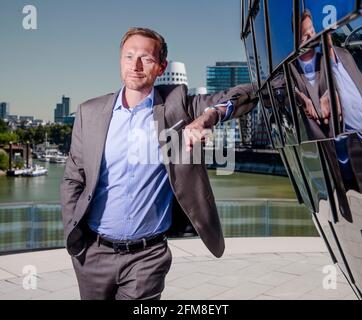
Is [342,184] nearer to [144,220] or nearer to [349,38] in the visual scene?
[349,38]

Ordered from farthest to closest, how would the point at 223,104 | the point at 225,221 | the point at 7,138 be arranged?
the point at 7,138, the point at 225,221, the point at 223,104

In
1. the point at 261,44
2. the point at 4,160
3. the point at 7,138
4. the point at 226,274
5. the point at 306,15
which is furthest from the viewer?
the point at 7,138

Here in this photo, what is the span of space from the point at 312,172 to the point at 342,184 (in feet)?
0.84

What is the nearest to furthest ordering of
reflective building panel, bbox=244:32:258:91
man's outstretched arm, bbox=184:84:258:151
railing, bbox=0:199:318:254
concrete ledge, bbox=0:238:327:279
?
man's outstretched arm, bbox=184:84:258:151, reflective building panel, bbox=244:32:258:91, concrete ledge, bbox=0:238:327:279, railing, bbox=0:199:318:254

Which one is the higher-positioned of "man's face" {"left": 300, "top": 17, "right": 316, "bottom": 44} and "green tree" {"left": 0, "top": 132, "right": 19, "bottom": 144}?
"man's face" {"left": 300, "top": 17, "right": 316, "bottom": 44}

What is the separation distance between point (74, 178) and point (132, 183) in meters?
0.38

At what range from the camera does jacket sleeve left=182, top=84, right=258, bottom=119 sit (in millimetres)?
2590

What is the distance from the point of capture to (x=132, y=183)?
2.60 m

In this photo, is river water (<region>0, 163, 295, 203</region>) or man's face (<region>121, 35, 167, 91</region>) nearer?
man's face (<region>121, 35, 167, 91</region>)

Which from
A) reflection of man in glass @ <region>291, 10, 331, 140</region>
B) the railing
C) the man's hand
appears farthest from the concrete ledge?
reflection of man in glass @ <region>291, 10, 331, 140</region>

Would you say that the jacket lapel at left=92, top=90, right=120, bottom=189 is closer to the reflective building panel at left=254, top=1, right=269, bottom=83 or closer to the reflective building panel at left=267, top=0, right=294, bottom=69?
the reflective building panel at left=254, top=1, right=269, bottom=83

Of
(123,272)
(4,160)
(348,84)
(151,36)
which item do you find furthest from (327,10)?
(4,160)

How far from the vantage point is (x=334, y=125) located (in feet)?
5.64

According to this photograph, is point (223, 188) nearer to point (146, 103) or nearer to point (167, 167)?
point (146, 103)
